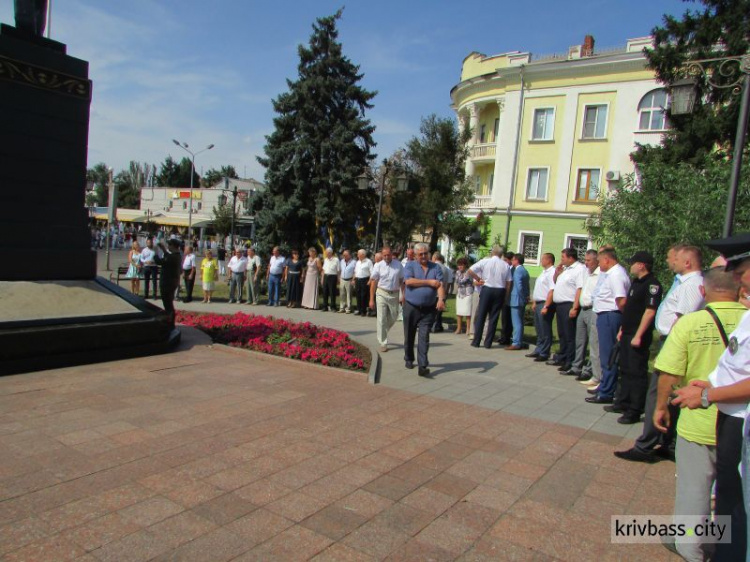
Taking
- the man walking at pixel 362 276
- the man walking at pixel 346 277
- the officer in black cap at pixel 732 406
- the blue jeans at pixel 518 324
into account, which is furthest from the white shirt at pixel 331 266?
the officer in black cap at pixel 732 406

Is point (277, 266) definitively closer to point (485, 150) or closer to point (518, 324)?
point (518, 324)

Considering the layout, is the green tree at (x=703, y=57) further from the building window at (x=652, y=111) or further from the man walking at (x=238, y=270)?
the man walking at (x=238, y=270)

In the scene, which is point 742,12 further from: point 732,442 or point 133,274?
point 133,274

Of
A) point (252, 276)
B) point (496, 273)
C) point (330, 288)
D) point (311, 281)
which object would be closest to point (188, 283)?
point (252, 276)

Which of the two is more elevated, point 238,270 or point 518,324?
point 238,270

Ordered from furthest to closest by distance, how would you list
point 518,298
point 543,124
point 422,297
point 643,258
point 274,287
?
point 543,124 < point 274,287 < point 518,298 < point 422,297 < point 643,258

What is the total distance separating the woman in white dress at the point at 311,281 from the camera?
584 inches

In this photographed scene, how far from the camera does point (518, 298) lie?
10117 mm

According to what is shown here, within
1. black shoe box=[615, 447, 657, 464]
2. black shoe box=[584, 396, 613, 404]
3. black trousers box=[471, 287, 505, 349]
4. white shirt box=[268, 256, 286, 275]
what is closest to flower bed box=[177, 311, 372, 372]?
black trousers box=[471, 287, 505, 349]

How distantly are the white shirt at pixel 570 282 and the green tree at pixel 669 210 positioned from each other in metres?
4.91

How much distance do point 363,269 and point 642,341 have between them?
9.10m

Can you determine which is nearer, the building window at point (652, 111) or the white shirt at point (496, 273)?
the white shirt at point (496, 273)

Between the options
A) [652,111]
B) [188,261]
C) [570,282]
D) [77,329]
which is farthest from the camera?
[652,111]

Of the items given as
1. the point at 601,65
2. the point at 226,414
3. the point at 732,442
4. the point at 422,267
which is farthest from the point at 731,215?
the point at 601,65
